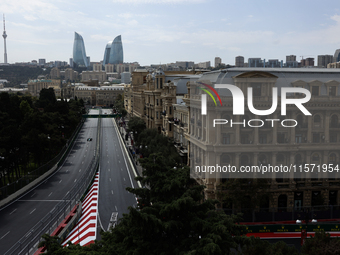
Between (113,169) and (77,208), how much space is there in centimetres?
2864

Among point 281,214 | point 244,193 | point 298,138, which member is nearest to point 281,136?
point 298,138

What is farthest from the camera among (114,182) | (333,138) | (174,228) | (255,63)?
(255,63)

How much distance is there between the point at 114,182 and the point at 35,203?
15447 mm

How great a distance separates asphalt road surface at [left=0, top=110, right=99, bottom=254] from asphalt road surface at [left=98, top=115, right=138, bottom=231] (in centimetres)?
512

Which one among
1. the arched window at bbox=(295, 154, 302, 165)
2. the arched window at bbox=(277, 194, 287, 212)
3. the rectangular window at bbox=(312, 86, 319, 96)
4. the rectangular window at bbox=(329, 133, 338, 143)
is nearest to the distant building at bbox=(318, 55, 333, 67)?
the rectangular window at bbox=(329, 133, 338, 143)

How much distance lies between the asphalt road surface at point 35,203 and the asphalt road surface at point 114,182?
16.8 feet

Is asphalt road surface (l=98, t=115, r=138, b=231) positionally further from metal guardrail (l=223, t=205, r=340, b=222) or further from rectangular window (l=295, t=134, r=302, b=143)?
rectangular window (l=295, t=134, r=302, b=143)

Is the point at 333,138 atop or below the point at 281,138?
below

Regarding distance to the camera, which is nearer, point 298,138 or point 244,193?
point 244,193

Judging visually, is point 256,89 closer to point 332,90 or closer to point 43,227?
point 332,90

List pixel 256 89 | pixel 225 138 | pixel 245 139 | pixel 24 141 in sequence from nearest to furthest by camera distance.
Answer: pixel 256 89 → pixel 225 138 → pixel 245 139 → pixel 24 141

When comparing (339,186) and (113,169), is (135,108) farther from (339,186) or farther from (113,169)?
(339,186)

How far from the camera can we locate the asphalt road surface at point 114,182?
4900 cm

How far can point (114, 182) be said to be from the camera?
6412cm
